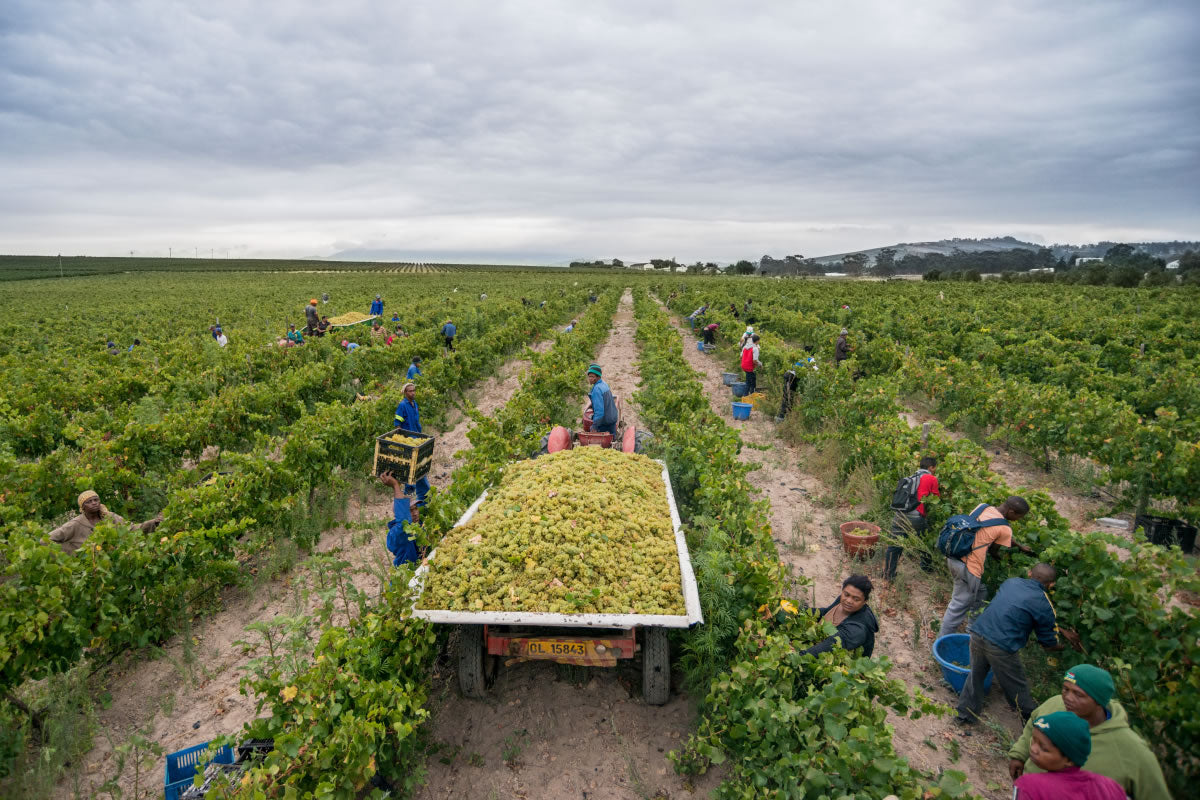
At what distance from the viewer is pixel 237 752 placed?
11.4ft

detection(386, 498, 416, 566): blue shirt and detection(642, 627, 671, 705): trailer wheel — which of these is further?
detection(386, 498, 416, 566): blue shirt

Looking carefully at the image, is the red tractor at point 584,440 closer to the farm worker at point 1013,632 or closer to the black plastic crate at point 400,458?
the black plastic crate at point 400,458

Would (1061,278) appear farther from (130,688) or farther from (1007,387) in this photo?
(130,688)

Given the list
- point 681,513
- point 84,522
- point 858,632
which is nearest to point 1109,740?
point 858,632

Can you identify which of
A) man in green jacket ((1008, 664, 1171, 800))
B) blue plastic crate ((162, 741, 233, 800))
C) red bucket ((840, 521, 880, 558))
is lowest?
red bucket ((840, 521, 880, 558))

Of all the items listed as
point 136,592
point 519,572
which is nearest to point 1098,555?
point 519,572

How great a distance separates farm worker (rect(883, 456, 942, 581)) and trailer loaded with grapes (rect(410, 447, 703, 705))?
3.03 meters

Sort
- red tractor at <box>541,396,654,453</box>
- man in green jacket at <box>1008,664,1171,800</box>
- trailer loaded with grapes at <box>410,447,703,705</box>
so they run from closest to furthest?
man in green jacket at <box>1008,664,1171,800</box> < trailer loaded with grapes at <box>410,447,703,705</box> < red tractor at <box>541,396,654,453</box>

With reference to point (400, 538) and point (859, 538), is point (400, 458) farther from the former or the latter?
point (859, 538)

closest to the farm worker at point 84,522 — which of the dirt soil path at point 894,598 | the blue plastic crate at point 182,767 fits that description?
the blue plastic crate at point 182,767

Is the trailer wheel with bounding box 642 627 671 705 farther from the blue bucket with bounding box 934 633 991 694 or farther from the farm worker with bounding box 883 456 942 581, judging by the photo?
the farm worker with bounding box 883 456 942 581

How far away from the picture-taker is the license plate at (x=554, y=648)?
4.38m

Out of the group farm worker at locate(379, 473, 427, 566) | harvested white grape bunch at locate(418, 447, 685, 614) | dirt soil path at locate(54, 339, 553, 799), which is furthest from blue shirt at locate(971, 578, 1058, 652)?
farm worker at locate(379, 473, 427, 566)

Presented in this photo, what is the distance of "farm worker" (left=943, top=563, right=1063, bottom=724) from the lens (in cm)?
437
